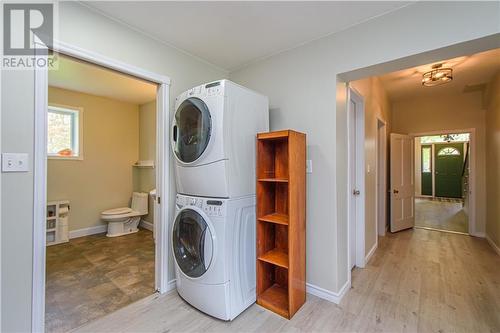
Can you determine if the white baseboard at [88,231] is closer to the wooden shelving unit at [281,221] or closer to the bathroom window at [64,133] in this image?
the bathroom window at [64,133]

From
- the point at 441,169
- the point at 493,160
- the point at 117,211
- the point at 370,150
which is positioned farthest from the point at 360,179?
the point at 441,169

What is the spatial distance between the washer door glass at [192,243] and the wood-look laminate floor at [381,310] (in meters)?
0.39

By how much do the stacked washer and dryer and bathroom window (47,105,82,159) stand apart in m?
3.02

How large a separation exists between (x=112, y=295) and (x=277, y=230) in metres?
1.69

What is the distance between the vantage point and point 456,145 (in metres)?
8.62

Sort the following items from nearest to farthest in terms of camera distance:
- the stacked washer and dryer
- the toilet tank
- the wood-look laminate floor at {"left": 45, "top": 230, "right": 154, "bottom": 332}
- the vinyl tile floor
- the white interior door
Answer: the stacked washer and dryer
the wood-look laminate floor at {"left": 45, "top": 230, "right": 154, "bottom": 332}
the white interior door
the toilet tank
the vinyl tile floor

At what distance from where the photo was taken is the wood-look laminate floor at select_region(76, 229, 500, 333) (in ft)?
5.57

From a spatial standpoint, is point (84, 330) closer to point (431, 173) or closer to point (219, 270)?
point (219, 270)

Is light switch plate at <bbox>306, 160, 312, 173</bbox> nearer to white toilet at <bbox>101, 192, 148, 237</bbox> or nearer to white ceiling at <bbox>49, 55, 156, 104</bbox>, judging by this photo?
white ceiling at <bbox>49, 55, 156, 104</bbox>

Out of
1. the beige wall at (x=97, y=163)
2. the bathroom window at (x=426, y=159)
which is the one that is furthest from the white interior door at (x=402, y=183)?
the bathroom window at (x=426, y=159)

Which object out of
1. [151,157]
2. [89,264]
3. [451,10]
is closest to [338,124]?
[451,10]

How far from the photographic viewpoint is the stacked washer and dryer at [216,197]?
1720 mm

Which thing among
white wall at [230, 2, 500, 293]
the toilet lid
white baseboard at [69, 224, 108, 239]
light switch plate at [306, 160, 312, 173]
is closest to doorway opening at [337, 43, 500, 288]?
white wall at [230, 2, 500, 293]

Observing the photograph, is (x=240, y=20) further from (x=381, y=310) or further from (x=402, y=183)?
(x=402, y=183)
